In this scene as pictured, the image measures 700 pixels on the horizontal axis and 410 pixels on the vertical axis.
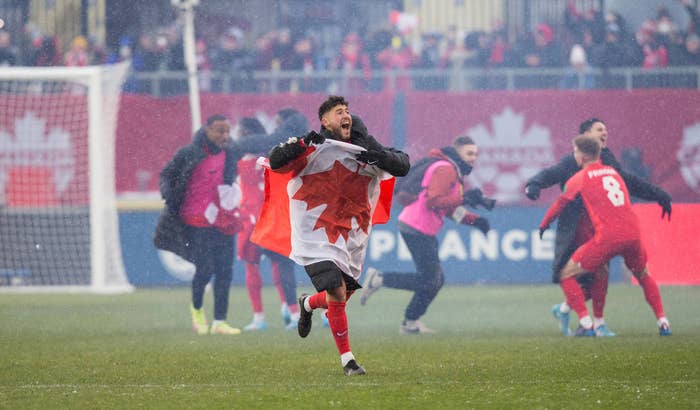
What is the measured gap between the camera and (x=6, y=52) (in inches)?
900

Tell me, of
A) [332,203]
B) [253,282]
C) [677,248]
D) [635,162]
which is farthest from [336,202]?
[635,162]

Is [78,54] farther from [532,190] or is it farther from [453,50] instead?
[532,190]

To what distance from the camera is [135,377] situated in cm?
877

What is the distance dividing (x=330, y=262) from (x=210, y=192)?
4576mm

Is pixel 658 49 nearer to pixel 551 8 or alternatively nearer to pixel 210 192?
pixel 551 8

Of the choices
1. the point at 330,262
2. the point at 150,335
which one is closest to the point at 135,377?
the point at 330,262

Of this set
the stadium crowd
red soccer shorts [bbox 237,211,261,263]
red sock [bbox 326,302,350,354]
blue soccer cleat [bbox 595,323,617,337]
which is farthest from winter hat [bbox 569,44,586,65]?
red sock [bbox 326,302,350,354]

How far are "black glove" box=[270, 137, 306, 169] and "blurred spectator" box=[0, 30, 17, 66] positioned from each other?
615 inches

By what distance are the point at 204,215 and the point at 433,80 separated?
31.4ft

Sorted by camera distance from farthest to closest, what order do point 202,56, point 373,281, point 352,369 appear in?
1. point 202,56
2. point 373,281
3. point 352,369

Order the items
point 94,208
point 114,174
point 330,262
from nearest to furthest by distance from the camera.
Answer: point 330,262
point 94,208
point 114,174

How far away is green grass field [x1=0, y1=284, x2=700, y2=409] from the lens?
7.44 m

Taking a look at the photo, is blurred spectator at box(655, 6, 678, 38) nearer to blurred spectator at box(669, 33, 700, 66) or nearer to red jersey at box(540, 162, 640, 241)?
blurred spectator at box(669, 33, 700, 66)

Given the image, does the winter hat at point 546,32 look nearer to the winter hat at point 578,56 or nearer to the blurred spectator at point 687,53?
the winter hat at point 578,56
